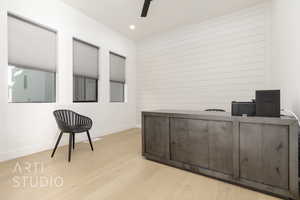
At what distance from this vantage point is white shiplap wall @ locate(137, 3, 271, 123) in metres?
3.23

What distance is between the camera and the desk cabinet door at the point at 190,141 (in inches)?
72.1

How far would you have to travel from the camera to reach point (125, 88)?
16.0 feet

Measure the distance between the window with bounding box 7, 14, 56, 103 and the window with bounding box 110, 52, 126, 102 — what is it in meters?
1.63

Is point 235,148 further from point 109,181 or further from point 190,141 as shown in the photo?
point 109,181

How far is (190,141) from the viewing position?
1933mm

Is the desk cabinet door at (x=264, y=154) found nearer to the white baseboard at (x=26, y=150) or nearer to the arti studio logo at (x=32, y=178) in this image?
the arti studio logo at (x=32, y=178)

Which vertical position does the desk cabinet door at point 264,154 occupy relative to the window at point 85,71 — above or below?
below

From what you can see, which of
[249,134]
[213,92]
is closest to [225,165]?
[249,134]

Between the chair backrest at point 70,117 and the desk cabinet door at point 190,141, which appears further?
the chair backrest at point 70,117

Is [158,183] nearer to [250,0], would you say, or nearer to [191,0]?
[191,0]

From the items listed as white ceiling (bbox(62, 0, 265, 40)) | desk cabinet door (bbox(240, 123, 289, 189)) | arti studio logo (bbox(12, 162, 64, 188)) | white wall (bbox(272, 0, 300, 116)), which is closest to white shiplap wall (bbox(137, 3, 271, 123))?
white ceiling (bbox(62, 0, 265, 40))

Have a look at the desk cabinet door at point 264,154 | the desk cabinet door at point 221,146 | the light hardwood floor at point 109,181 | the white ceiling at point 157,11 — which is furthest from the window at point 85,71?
the desk cabinet door at point 264,154

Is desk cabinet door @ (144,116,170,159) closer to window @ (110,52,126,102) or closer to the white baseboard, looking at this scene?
the white baseboard

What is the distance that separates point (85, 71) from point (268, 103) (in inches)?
141
